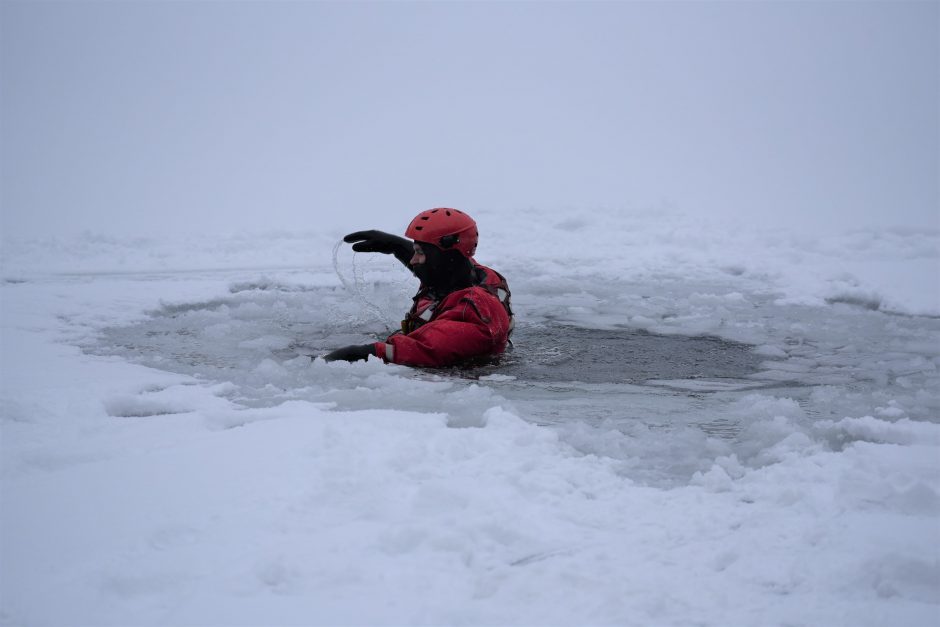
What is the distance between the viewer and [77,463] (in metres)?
2.54

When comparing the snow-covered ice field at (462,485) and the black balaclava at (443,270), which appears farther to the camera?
the black balaclava at (443,270)

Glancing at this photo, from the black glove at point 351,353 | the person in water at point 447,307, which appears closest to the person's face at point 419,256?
the person in water at point 447,307

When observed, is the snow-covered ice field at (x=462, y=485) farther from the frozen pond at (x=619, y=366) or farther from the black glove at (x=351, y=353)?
the black glove at (x=351, y=353)

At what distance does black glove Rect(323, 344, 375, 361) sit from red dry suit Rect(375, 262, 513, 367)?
60mm

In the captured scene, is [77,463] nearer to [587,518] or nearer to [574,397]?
[587,518]

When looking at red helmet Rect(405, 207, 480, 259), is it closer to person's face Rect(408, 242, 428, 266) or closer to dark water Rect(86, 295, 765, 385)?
person's face Rect(408, 242, 428, 266)

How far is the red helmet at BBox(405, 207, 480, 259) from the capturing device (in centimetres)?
489

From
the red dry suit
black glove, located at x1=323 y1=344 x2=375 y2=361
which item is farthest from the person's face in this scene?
black glove, located at x1=323 y1=344 x2=375 y2=361

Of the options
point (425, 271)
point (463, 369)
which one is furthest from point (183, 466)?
point (425, 271)

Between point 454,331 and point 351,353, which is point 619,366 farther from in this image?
point 351,353

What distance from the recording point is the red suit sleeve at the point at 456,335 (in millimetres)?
4535

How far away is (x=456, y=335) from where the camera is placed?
181 inches

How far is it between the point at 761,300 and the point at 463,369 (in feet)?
14.6

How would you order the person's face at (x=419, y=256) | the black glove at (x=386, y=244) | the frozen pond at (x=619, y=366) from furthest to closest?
the black glove at (x=386, y=244)
the person's face at (x=419, y=256)
the frozen pond at (x=619, y=366)
